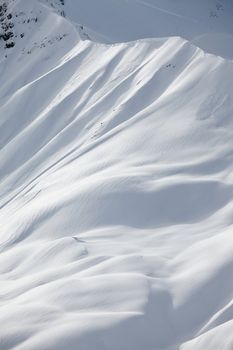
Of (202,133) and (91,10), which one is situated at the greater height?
(91,10)

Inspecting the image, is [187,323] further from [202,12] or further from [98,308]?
[202,12]

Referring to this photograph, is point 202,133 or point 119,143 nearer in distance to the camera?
point 202,133

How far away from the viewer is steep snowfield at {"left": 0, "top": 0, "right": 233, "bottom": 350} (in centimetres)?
898

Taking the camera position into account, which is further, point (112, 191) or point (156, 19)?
point (156, 19)

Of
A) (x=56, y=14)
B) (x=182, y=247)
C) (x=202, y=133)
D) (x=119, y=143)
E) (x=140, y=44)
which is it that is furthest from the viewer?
(x=56, y=14)

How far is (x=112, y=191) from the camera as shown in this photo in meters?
13.1

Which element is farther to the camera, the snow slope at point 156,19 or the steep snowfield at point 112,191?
the snow slope at point 156,19

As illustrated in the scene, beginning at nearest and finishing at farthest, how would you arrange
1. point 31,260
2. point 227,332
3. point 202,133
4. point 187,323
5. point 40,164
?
point 227,332 → point 187,323 → point 31,260 → point 202,133 → point 40,164

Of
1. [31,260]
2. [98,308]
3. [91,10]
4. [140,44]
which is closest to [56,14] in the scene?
[91,10]

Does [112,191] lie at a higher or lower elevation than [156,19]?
lower

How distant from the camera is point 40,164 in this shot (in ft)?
55.9

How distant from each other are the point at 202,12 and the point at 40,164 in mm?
10076

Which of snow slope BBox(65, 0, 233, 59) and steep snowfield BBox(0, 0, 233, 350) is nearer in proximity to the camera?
steep snowfield BBox(0, 0, 233, 350)

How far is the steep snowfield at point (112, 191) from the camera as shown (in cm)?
898
